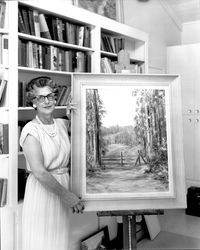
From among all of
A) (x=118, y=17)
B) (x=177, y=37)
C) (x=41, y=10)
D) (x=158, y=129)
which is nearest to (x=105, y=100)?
(x=158, y=129)

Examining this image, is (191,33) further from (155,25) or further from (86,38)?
(86,38)

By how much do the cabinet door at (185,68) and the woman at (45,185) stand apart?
7.75 feet

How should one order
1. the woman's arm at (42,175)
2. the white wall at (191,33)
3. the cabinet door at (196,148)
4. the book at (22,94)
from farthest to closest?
the cabinet door at (196,148) → the white wall at (191,33) → the book at (22,94) → the woman's arm at (42,175)

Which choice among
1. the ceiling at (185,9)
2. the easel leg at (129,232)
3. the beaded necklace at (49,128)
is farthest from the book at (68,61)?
the ceiling at (185,9)

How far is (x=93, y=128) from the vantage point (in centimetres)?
174

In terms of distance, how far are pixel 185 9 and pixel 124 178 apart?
2212mm

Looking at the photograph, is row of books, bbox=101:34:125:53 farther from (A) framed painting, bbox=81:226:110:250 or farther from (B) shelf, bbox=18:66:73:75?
(A) framed painting, bbox=81:226:110:250

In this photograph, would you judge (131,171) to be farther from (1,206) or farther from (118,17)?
(118,17)

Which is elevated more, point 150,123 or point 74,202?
point 150,123

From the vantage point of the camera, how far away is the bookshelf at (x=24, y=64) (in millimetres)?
1865

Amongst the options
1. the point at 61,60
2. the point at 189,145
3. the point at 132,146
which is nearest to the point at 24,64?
the point at 61,60

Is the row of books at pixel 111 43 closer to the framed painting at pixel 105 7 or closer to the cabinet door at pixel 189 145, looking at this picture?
the framed painting at pixel 105 7

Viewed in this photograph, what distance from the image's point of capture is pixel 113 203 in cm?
172

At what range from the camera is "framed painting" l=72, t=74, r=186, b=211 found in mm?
1721
